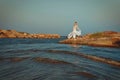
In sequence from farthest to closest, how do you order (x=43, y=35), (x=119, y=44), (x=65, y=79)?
(x=43, y=35), (x=119, y=44), (x=65, y=79)

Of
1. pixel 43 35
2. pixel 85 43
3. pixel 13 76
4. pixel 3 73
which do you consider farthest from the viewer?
pixel 43 35

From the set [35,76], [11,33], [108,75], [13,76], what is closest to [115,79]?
[108,75]

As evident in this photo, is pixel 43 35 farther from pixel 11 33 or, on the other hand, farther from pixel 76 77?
pixel 76 77

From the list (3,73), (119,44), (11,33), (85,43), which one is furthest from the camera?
(11,33)

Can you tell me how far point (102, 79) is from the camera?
24.6 feet

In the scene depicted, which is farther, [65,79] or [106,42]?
[106,42]

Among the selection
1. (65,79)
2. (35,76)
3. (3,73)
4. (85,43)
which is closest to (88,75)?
(65,79)

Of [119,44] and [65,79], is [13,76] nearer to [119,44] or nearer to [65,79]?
[65,79]

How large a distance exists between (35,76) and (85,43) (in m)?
19.8

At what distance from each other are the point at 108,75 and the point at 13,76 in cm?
447

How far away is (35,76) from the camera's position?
770cm

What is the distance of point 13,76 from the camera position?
776 centimetres

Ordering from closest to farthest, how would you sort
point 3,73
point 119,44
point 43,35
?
point 3,73, point 119,44, point 43,35

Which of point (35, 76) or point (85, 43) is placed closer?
point (35, 76)
